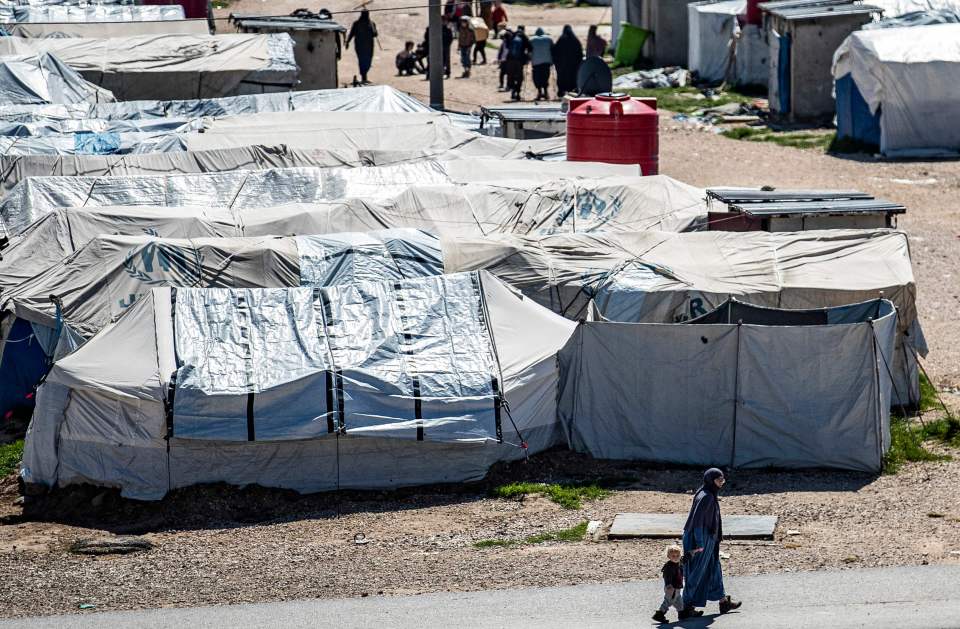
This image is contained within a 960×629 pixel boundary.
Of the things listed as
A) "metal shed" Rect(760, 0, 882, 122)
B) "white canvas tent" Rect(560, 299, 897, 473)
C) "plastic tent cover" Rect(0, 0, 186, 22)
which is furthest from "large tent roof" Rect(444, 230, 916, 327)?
"plastic tent cover" Rect(0, 0, 186, 22)

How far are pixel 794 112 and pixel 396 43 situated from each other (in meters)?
15.8

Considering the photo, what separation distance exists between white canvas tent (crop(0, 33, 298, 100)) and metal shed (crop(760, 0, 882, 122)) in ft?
33.1

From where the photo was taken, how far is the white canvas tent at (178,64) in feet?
89.6

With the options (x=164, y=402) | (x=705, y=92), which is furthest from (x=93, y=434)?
(x=705, y=92)

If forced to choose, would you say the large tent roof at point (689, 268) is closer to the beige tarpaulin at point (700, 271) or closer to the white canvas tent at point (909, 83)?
the beige tarpaulin at point (700, 271)

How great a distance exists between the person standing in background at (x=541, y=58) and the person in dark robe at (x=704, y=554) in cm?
2485

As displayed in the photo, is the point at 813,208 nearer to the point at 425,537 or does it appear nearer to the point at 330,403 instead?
the point at 330,403

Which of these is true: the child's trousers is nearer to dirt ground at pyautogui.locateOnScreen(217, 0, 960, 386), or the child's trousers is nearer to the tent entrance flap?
the tent entrance flap

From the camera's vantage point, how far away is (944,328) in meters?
17.7

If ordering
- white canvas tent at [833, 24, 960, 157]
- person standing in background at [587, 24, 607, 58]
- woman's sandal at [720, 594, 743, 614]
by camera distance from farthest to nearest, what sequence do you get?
1. person standing in background at [587, 24, 607, 58]
2. white canvas tent at [833, 24, 960, 157]
3. woman's sandal at [720, 594, 743, 614]

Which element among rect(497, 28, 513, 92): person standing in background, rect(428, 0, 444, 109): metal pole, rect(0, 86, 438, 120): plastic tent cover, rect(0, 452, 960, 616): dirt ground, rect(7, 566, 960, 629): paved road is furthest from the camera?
rect(497, 28, 513, 92): person standing in background

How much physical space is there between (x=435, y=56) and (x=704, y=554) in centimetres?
1889

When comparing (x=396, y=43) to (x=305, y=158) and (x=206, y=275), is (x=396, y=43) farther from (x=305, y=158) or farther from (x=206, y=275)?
(x=206, y=275)

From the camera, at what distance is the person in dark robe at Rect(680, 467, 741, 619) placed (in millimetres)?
9523
